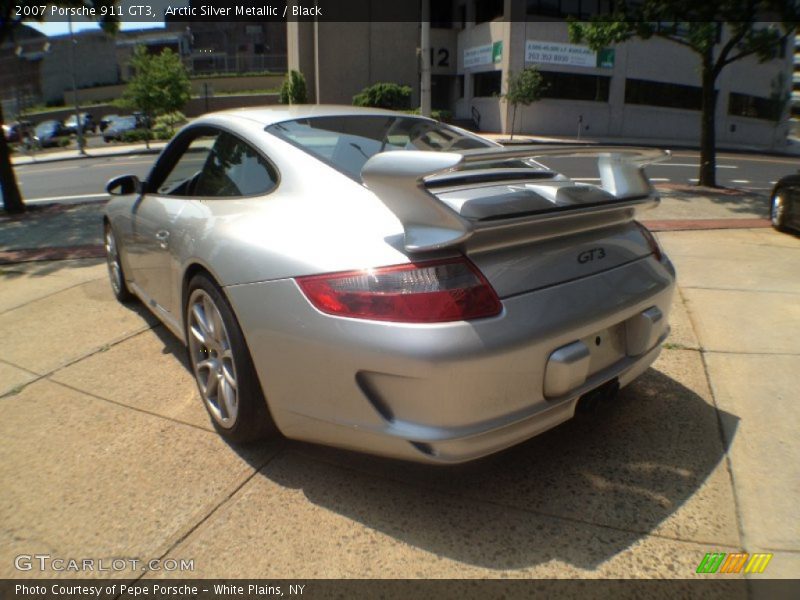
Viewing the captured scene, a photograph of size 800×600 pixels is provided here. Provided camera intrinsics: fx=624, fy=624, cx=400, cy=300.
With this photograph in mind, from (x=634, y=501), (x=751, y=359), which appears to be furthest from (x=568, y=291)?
A: (x=751, y=359)

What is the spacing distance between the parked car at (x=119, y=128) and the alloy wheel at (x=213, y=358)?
3584cm

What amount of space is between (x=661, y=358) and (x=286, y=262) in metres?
2.46

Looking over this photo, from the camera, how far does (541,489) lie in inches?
97.0

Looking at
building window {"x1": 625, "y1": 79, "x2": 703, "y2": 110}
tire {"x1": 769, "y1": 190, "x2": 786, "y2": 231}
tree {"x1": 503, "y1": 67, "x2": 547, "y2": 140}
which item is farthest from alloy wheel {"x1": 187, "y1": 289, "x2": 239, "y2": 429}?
building window {"x1": 625, "y1": 79, "x2": 703, "y2": 110}

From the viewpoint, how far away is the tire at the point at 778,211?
7.59 meters

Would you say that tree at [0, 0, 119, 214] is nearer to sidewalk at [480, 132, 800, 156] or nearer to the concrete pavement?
the concrete pavement

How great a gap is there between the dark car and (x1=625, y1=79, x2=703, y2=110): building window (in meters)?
29.7

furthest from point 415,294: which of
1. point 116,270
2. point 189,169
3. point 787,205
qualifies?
point 787,205

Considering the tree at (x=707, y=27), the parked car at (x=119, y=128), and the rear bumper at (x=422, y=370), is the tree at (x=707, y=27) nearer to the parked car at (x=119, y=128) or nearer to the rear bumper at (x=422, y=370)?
the rear bumper at (x=422, y=370)

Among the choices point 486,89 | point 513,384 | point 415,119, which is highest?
point 486,89

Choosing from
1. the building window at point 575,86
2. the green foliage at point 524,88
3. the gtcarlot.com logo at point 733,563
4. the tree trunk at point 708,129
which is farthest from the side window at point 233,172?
the building window at point 575,86

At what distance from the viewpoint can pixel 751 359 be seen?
12.2 feet
